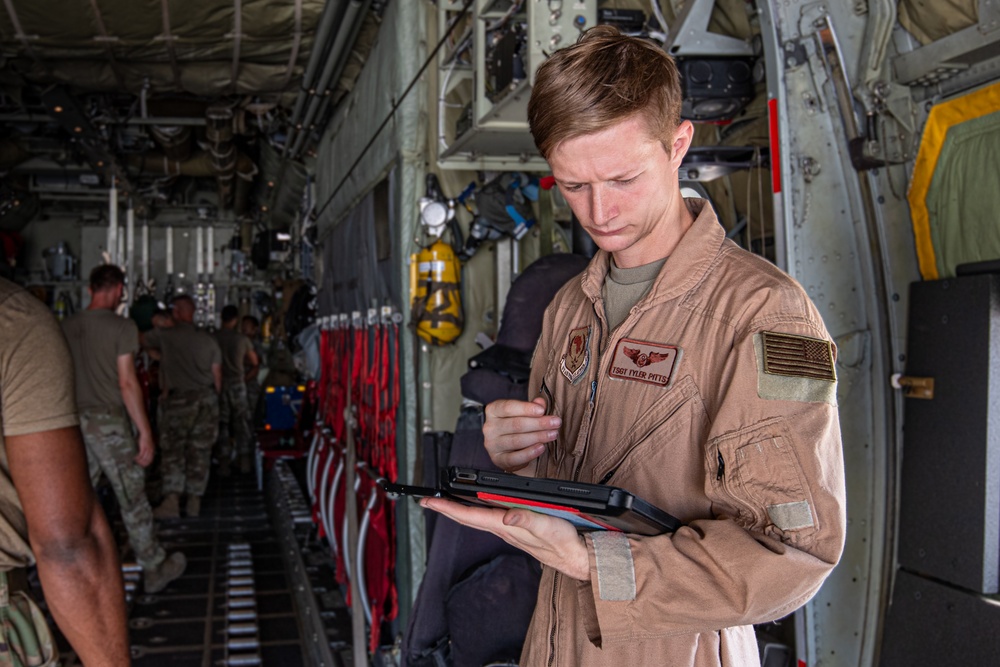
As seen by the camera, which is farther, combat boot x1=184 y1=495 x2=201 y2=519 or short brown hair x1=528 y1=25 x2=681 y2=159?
combat boot x1=184 y1=495 x2=201 y2=519

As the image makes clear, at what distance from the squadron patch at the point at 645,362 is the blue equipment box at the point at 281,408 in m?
8.89

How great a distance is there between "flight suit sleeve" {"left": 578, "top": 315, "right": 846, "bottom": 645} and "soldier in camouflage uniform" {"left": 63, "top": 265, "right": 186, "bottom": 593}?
5766mm

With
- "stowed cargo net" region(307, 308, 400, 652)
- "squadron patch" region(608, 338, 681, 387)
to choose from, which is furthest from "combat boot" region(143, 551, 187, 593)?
"squadron patch" region(608, 338, 681, 387)

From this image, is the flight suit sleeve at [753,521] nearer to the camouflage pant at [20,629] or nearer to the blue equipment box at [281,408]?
the camouflage pant at [20,629]

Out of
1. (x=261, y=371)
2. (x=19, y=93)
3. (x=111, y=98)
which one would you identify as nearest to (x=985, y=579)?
(x=19, y=93)

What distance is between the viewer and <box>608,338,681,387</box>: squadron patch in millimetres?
1452

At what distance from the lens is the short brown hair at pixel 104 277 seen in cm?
657

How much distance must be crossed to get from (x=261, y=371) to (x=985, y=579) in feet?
43.6

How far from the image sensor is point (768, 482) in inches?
49.7

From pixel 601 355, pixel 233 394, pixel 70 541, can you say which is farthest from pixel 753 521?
pixel 233 394

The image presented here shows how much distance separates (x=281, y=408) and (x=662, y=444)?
9.10 m

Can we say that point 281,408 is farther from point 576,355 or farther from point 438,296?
point 576,355

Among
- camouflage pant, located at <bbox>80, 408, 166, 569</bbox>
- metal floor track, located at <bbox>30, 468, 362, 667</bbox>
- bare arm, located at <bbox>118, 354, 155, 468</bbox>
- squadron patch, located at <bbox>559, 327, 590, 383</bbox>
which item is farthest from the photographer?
bare arm, located at <bbox>118, 354, 155, 468</bbox>

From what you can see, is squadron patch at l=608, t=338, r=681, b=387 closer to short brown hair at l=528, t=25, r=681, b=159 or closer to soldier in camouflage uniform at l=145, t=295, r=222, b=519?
short brown hair at l=528, t=25, r=681, b=159
